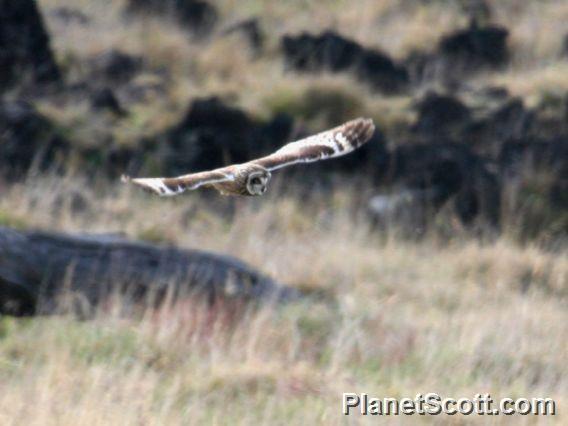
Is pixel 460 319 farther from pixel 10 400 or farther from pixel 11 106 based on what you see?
pixel 11 106

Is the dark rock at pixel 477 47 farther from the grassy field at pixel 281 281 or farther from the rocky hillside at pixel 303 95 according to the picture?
the grassy field at pixel 281 281

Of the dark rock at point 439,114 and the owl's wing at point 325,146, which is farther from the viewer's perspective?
the dark rock at point 439,114

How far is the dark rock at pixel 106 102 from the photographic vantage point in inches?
439

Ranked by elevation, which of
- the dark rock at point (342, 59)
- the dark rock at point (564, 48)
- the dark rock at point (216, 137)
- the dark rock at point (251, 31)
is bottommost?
the dark rock at point (216, 137)

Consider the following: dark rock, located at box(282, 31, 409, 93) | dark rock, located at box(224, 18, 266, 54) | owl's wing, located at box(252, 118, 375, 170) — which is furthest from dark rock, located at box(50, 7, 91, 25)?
owl's wing, located at box(252, 118, 375, 170)

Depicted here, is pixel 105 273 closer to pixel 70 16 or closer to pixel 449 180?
pixel 449 180

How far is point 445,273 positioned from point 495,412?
3486 mm

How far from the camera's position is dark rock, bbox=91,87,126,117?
11.2 meters

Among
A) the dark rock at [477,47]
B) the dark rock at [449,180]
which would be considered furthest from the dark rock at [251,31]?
the dark rock at [449,180]

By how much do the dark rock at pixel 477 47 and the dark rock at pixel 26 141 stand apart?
6.28m

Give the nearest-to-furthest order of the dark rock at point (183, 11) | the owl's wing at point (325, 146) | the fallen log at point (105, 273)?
the owl's wing at point (325, 146)
the fallen log at point (105, 273)
the dark rock at point (183, 11)

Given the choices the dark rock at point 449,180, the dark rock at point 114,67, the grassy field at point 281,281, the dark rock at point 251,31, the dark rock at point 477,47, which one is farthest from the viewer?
the dark rock at point 477,47

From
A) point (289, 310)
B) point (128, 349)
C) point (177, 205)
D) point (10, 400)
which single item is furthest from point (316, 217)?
point (10, 400)

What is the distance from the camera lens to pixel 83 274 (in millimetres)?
6172
